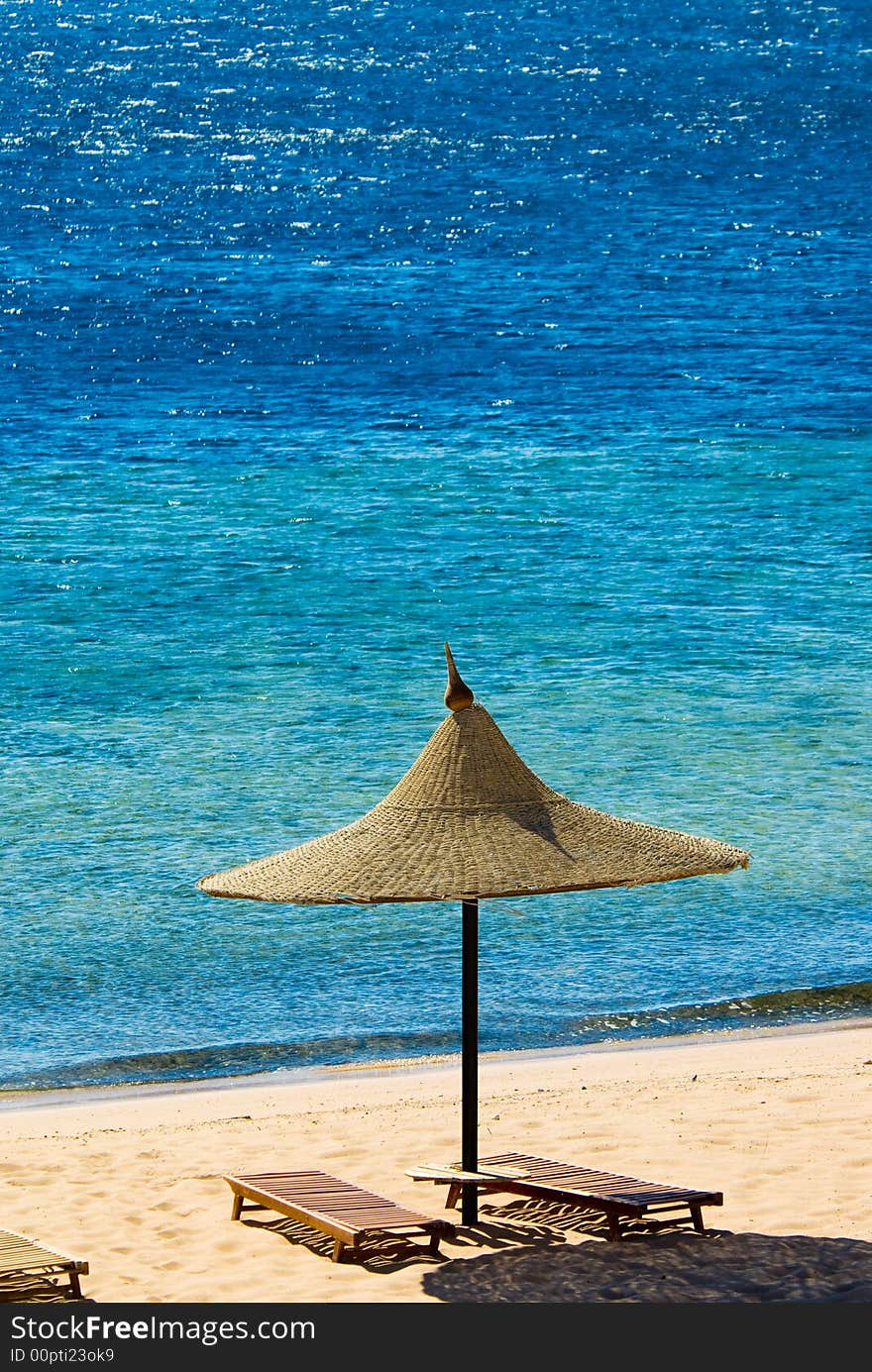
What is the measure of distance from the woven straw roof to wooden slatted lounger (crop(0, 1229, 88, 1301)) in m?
1.71

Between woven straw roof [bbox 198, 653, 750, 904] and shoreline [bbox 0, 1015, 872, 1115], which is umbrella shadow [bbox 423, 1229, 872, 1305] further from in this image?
shoreline [bbox 0, 1015, 872, 1115]

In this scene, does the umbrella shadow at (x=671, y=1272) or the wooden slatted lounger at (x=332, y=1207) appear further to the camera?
the wooden slatted lounger at (x=332, y=1207)

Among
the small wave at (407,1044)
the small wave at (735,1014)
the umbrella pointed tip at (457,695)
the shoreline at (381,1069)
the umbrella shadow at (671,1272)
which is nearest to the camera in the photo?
the umbrella shadow at (671,1272)

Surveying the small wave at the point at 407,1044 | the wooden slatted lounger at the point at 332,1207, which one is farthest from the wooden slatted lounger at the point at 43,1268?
the small wave at the point at 407,1044

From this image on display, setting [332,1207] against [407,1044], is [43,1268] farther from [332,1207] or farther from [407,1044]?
[407,1044]

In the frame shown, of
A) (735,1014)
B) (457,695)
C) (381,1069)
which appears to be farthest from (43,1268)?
(735,1014)

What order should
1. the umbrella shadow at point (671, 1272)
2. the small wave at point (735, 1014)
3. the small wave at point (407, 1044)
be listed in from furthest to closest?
1. the small wave at point (735, 1014)
2. the small wave at point (407, 1044)
3. the umbrella shadow at point (671, 1272)

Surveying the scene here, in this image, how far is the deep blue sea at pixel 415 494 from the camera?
17062 mm

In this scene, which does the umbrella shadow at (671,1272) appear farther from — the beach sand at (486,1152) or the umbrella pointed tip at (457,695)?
the umbrella pointed tip at (457,695)

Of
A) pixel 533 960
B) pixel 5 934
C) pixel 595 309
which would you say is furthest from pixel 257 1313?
pixel 595 309

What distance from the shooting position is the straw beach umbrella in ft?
27.4

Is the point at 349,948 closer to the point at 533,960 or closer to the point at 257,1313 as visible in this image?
the point at 533,960

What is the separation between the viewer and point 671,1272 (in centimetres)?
840

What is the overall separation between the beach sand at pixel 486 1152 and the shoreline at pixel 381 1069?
0.04m
